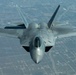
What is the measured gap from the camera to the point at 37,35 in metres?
37.1

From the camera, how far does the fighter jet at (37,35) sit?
3409 centimetres

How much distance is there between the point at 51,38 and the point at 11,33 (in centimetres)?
622

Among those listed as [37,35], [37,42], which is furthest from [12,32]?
[37,42]

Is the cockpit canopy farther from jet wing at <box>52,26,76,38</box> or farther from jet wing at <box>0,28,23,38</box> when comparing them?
jet wing at <box>52,26,76,38</box>

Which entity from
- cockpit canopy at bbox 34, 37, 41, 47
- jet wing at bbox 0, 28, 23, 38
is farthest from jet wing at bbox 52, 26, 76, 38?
cockpit canopy at bbox 34, 37, 41, 47

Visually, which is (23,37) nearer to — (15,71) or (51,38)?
(51,38)

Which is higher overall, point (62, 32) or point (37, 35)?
point (37, 35)

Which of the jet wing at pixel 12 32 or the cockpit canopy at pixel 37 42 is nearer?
the cockpit canopy at pixel 37 42

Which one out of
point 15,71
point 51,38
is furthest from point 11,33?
point 15,71

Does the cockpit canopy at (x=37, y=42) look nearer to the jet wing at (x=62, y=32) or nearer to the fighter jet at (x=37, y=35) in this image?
the fighter jet at (x=37, y=35)

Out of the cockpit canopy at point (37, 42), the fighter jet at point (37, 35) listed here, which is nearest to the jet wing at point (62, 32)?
the fighter jet at point (37, 35)

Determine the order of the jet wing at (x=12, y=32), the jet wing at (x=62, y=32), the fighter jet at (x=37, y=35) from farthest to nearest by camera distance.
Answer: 1. the jet wing at (x=62, y=32)
2. the jet wing at (x=12, y=32)
3. the fighter jet at (x=37, y=35)

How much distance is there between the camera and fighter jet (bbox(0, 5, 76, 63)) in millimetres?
34094

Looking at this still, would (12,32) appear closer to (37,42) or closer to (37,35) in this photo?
(37,35)
